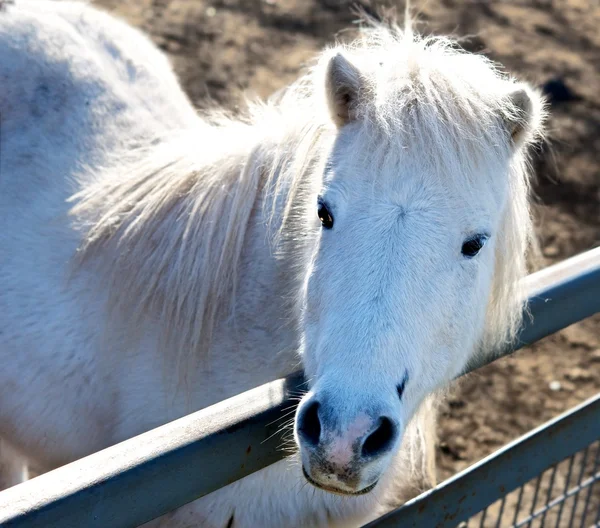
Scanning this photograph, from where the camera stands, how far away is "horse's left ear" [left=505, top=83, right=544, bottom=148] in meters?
1.73

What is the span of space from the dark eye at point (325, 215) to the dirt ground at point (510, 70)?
2.06m

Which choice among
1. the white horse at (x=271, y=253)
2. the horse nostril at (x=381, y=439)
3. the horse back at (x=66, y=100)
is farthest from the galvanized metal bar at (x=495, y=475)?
the horse back at (x=66, y=100)

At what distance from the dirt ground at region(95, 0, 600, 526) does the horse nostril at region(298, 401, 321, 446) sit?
2150 mm

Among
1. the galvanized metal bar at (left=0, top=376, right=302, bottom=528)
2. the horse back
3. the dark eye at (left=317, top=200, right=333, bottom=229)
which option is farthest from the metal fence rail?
the horse back

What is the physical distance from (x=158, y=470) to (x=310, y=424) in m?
0.38

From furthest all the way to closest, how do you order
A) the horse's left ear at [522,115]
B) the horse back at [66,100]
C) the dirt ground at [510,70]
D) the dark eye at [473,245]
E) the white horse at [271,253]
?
1. the dirt ground at [510,70]
2. the horse back at [66,100]
3. the horse's left ear at [522,115]
4. the dark eye at [473,245]
5. the white horse at [271,253]

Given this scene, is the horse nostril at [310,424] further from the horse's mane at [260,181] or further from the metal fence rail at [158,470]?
the horse's mane at [260,181]

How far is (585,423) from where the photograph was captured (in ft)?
6.22

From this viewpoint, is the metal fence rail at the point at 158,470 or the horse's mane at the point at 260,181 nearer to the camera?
the metal fence rail at the point at 158,470

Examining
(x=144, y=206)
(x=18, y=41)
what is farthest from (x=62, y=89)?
(x=144, y=206)

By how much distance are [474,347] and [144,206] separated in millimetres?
1095

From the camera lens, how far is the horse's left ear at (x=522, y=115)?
173 cm

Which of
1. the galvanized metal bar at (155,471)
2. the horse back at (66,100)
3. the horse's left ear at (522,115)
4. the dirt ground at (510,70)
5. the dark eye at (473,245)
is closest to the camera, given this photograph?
the galvanized metal bar at (155,471)

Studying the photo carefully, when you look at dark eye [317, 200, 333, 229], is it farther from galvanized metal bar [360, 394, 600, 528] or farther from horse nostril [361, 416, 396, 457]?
galvanized metal bar [360, 394, 600, 528]
